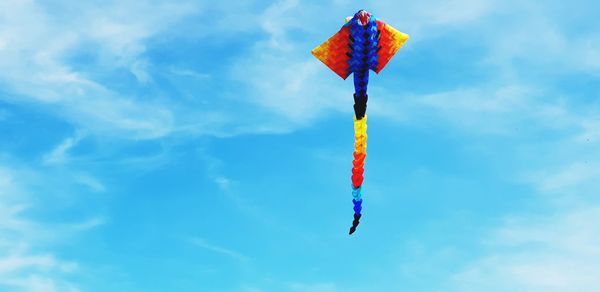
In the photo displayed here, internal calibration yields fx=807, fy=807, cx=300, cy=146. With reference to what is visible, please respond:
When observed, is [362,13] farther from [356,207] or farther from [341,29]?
[356,207]

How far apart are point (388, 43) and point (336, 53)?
14.2 ft

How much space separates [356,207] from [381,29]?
14274 millimetres

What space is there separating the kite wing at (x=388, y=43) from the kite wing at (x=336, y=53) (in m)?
2.66

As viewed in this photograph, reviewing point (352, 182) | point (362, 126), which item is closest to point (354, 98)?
point (362, 126)

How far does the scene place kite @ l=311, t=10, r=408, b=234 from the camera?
204ft

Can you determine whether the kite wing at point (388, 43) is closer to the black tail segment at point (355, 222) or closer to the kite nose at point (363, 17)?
the kite nose at point (363, 17)

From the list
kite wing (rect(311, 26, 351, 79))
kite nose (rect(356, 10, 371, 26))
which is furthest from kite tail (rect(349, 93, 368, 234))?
kite nose (rect(356, 10, 371, 26))

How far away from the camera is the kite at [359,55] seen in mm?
62062

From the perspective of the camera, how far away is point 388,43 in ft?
212

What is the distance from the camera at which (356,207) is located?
2542 inches

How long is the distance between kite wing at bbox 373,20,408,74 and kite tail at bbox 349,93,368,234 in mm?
3416

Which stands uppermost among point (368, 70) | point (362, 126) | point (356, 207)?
point (368, 70)

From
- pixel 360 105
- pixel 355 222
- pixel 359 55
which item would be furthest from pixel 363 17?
pixel 355 222

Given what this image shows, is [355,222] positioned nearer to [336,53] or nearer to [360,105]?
[360,105]
